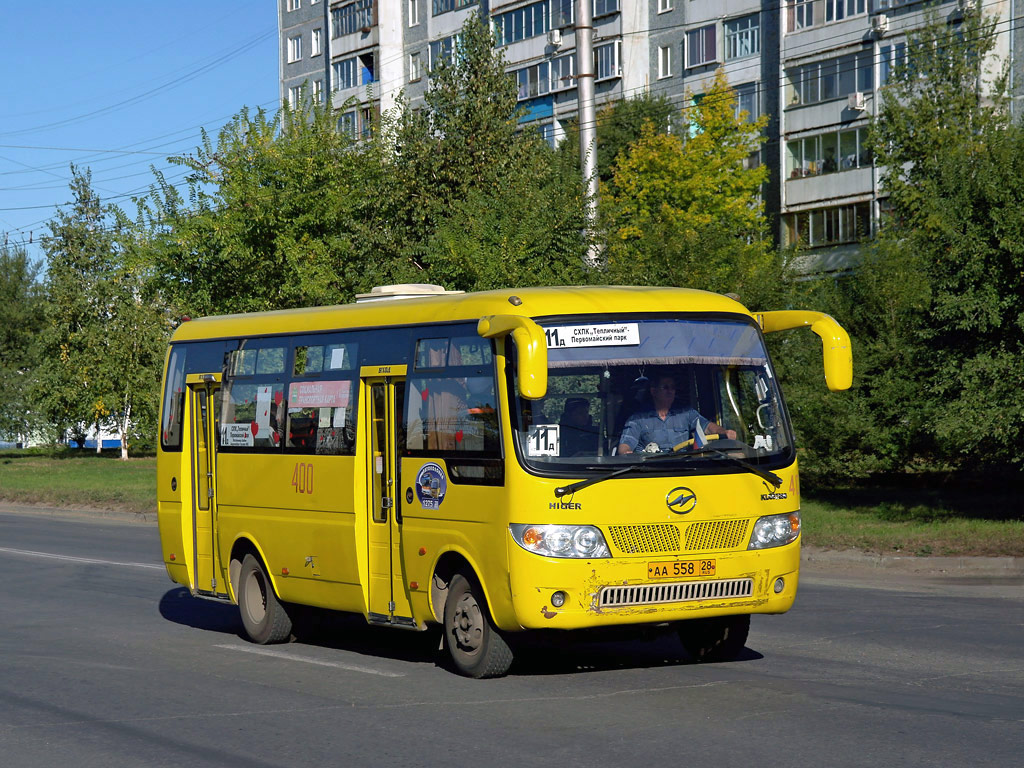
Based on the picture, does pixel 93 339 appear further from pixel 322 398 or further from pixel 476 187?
pixel 322 398

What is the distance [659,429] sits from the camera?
920cm

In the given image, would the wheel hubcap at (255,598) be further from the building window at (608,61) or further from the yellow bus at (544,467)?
the building window at (608,61)

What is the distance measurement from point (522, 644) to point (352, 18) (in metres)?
68.1

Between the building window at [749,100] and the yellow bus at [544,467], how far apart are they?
45602 mm

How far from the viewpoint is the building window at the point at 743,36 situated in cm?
5441

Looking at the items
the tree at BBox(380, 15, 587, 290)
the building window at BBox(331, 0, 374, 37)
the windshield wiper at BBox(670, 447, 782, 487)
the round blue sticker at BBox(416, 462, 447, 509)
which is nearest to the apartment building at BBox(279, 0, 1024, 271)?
the building window at BBox(331, 0, 374, 37)

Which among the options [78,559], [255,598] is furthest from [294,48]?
[255,598]

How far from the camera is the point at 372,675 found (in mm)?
9727

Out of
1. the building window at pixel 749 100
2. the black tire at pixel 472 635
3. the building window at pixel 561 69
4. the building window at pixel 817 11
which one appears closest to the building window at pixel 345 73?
the building window at pixel 561 69

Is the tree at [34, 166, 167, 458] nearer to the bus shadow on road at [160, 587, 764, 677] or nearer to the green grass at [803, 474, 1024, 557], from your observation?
the green grass at [803, 474, 1024, 557]

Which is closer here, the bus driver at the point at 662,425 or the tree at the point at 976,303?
the bus driver at the point at 662,425

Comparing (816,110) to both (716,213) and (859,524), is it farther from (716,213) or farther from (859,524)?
(859,524)

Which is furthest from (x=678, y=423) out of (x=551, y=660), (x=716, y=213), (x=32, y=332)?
(x=32, y=332)

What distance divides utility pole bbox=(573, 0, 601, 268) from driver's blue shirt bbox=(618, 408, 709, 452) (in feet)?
53.9
